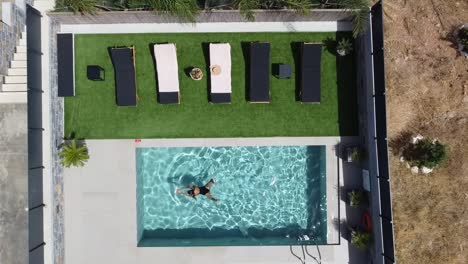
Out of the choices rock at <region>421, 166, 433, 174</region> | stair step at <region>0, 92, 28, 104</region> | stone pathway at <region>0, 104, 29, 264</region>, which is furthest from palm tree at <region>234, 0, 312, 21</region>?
stone pathway at <region>0, 104, 29, 264</region>

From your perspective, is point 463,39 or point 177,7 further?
point 463,39

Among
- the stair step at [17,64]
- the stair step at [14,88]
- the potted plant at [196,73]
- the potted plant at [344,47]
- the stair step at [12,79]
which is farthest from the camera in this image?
the potted plant at [196,73]

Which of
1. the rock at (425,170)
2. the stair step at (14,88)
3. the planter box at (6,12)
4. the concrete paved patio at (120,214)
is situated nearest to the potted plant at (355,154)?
the concrete paved patio at (120,214)

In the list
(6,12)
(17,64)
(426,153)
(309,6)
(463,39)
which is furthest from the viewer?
(463,39)

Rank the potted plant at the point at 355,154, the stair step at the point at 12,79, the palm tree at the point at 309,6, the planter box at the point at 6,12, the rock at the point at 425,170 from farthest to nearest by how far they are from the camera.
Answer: the rock at the point at 425,170 → the potted plant at the point at 355,154 → the stair step at the point at 12,79 → the planter box at the point at 6,12 → the palm tree at the point at 309,6

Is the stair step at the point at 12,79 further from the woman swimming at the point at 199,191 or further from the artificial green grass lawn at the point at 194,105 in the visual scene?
the woman swimming at the point at 199,191

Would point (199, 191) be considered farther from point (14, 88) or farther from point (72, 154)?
point (14, 88)

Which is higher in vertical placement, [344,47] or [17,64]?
[344,47]

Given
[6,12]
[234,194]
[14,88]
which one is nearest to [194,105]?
[234,194]
